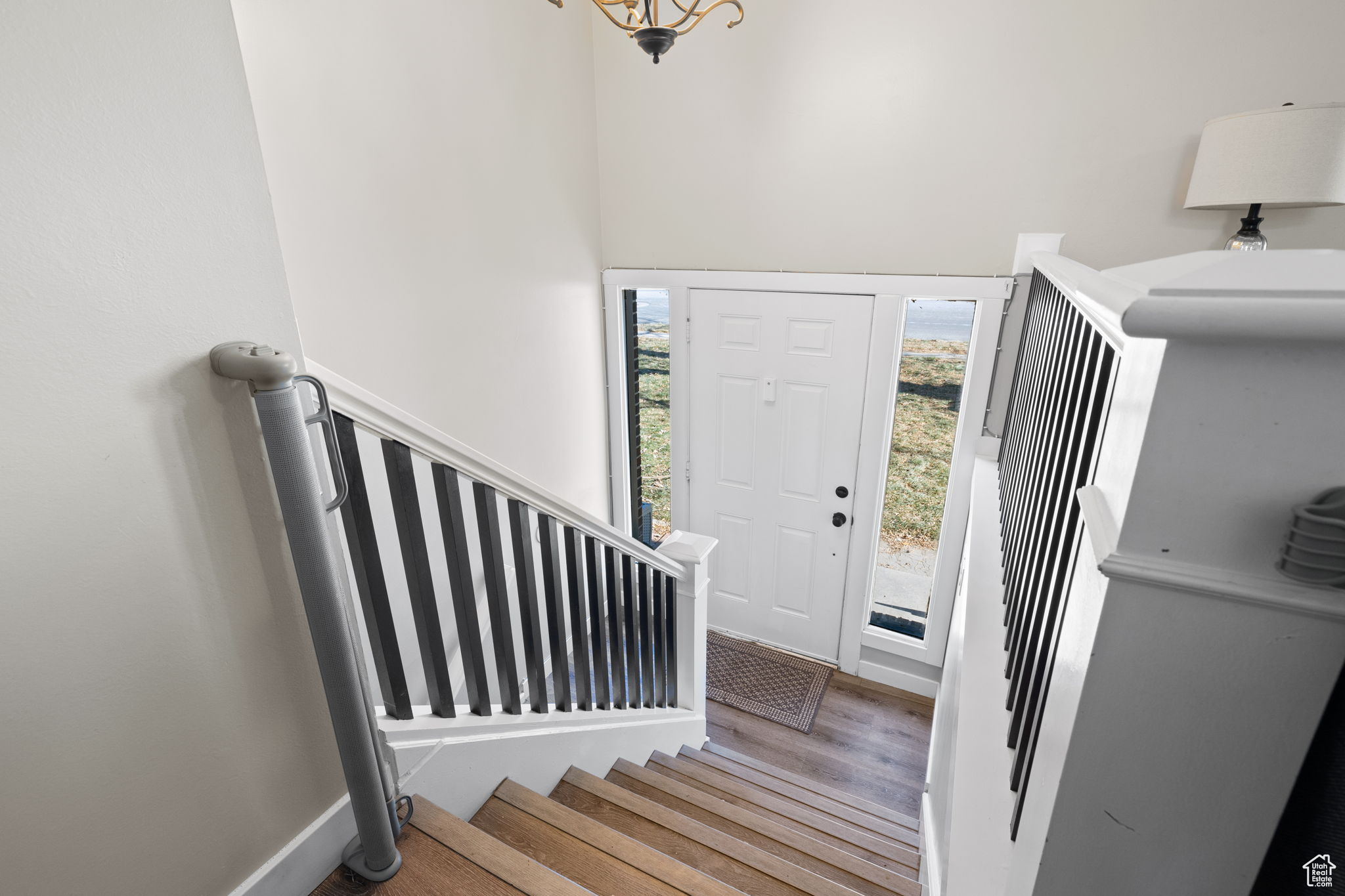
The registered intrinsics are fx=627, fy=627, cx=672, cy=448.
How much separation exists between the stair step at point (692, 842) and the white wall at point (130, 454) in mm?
974

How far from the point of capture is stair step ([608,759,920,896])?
6.19 ft

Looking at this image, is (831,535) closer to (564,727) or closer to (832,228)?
(832,228)

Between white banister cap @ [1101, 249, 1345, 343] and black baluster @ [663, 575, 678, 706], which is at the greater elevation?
white banister cap @ [1101, 249, 1345, 343]

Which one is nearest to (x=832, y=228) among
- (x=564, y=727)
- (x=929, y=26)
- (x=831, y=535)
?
(x=929, y=26)

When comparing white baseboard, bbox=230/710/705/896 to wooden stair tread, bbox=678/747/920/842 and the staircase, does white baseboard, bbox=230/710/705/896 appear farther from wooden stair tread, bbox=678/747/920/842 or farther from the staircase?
wooden stair tread, bbox=678/747/920/842

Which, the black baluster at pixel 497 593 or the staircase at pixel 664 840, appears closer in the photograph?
the staircase at pixel 664 840

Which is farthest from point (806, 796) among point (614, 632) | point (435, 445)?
point (435, 445)

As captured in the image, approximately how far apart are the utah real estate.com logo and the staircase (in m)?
1.15

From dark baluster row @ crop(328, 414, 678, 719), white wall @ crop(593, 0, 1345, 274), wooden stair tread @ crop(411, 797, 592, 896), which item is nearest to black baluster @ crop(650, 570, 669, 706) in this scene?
dark baluster row @ crop(328, 414, 678, 719)

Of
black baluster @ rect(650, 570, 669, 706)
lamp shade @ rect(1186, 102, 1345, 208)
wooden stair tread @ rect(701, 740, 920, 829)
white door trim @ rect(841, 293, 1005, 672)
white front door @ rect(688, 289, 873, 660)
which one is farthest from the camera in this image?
white front door @ rect(688, 289, 873, 660)

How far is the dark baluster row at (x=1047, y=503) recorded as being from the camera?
0.78 m

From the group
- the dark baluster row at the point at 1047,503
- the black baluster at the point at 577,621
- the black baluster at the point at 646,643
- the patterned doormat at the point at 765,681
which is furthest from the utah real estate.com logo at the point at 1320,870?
the patterned doormat at the point at 765,681

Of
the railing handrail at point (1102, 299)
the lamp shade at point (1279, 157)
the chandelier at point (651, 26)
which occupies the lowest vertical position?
the railing handrail at point (1102, 299)

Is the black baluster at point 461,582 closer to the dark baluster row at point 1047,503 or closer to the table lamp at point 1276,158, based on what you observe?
the dark baluster row at point 1047,503
